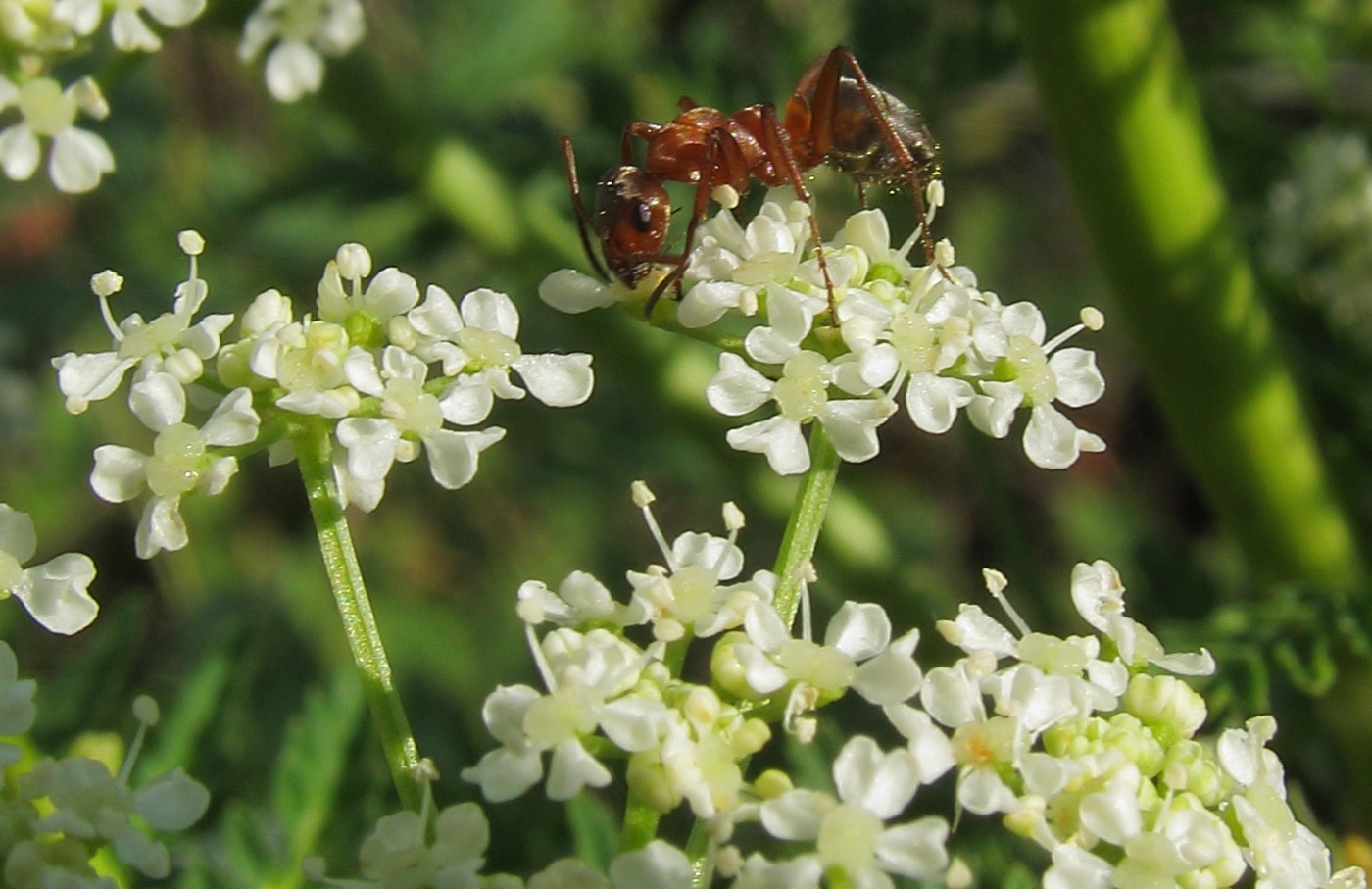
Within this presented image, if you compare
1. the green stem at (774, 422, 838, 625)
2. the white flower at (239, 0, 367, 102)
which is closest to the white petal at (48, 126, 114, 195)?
the white flower at (239, 0, 367, 102)

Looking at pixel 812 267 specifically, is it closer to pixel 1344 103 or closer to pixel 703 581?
pixel 703 581

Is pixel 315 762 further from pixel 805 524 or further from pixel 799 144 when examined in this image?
pixel 799 144

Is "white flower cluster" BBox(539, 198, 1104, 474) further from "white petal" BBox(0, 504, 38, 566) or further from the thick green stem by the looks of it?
"white petal" BBox(0, 504, 38, 566)

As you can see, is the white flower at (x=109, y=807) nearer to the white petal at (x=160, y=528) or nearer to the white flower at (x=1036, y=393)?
the white petal at (x=160, y=528)

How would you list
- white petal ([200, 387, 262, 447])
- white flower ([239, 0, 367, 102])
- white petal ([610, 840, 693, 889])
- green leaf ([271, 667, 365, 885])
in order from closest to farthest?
white petal ([610, 840, 693, 889]) → white petal ([200, 387, 262, 447]) → green leaf ([271, 667, 365, 885]) → white flower ([239, 0, 367, 102])

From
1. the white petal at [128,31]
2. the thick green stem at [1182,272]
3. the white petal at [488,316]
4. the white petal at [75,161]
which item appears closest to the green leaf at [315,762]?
the white petal at [488,316]

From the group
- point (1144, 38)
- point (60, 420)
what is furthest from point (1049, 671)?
point (60, 420)
